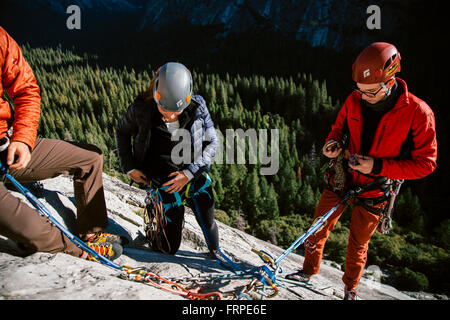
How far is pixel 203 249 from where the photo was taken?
4695mm

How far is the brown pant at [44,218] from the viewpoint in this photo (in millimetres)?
2379

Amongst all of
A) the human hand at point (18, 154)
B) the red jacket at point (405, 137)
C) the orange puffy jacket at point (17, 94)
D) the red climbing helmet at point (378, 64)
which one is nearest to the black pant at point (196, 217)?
the human hand at point (18, 154)

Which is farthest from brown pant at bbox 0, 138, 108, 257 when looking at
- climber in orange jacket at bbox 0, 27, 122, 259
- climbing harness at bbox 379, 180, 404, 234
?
climbing harness at bbox 379, 180, 404, 234

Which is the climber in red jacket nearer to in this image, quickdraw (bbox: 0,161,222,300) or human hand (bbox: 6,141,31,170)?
quickdraw (bbox: 0,161,222,300)

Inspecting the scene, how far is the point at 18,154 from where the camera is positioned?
259cm

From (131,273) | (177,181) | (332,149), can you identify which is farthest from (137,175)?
(332,149)

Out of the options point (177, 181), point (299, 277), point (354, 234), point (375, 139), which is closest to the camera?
point (375, 139)

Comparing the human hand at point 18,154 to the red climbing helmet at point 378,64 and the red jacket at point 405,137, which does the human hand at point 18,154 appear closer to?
the red climbing helmet at point 378,64

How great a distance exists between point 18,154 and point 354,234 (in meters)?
4.35

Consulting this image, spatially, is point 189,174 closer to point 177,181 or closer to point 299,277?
point 177,181

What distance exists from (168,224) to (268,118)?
8048 centimetres

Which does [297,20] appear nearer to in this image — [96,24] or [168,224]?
[96,24]

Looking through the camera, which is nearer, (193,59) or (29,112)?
(29,112)

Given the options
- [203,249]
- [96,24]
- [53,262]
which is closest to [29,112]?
[53,262]
